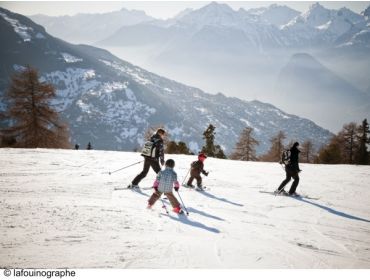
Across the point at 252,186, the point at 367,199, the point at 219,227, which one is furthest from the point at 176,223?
the point at 367,199

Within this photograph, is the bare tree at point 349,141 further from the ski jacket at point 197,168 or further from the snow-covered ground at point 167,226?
the ski jacket at point 197,168

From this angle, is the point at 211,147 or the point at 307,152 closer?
the point at 211,147

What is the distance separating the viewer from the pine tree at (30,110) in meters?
36.4

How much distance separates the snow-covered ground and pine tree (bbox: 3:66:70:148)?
22457mm

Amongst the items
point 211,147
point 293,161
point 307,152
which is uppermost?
point 211,147

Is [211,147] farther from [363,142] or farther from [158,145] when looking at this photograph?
[158,145]

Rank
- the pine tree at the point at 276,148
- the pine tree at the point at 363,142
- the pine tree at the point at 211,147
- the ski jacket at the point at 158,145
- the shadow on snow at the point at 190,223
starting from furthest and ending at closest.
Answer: the pine tree at the point at 276,148 → the pine tree at the point at 211,147 → the pine tree at the point at 363,142 → the ski jacket at the point at 158,145 → the shadow on snow at the point at 190,223

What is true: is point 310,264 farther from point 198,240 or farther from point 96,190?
point 96,190

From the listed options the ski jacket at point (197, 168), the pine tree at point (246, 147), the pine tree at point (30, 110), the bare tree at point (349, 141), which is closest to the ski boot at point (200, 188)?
the ski jacket at point (197, 168)

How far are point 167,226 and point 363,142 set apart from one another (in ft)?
167

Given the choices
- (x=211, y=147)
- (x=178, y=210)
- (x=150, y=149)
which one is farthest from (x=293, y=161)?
(x=211, y=147)

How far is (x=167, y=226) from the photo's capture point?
336 inches

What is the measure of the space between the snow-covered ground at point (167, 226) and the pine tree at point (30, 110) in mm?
22457

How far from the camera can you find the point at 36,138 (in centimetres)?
3559
